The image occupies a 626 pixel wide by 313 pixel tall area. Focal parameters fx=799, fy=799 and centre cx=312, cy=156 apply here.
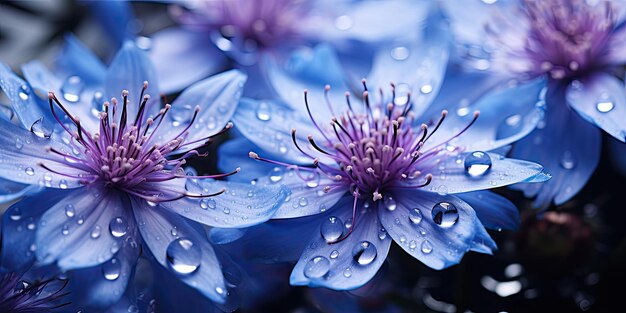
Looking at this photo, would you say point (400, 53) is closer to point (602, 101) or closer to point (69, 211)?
point (602, 101)

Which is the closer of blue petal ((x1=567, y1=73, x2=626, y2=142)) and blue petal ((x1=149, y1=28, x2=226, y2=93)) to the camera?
blue petal ((x1=567, y1=73, x2=626, y2=142))

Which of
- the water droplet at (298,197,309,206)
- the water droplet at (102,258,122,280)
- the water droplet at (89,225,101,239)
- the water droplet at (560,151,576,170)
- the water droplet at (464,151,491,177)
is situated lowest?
the water droplet at (560,151,576,170)

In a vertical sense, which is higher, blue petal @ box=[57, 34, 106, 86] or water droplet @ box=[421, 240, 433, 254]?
water droplet @ box=[421, 240, 433, 254]

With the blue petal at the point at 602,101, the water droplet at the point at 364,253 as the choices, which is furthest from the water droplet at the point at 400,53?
the water droplet at the point at 364,253

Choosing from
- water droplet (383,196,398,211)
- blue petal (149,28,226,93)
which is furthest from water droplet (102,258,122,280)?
blue petal (149,28,226,93)

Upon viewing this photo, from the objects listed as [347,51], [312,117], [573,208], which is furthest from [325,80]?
[573,208]

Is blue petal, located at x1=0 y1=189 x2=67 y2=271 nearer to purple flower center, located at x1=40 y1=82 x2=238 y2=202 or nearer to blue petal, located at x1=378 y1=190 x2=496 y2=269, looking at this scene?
purple flower center, located at x1=40 y1=82 x2=238 y2=202

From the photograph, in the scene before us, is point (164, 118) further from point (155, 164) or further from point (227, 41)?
point (227, 41)
